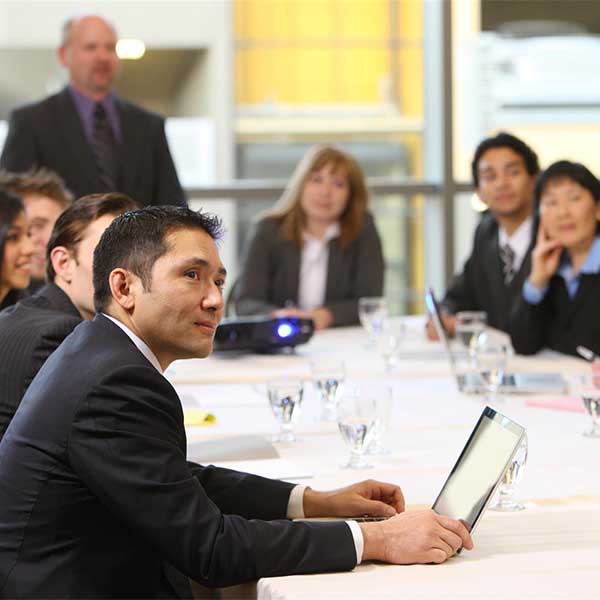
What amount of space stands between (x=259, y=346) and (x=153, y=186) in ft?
4.39

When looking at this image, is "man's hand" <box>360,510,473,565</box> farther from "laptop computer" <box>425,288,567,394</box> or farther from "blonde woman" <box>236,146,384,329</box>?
"blonde woman" <box>236,146,384,329</box>

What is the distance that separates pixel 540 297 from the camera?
151 inches

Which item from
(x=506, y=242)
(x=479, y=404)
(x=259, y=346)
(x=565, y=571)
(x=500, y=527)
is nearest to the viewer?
(x=565, y=571)

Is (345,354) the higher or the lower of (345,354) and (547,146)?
the lower

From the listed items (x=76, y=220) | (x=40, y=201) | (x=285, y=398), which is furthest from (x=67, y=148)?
(x=285, y=398)

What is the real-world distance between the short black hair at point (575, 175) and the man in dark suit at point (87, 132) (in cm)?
150

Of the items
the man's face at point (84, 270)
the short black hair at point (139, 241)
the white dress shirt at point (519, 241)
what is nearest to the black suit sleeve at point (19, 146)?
the white dress shirt at point (519, 241)

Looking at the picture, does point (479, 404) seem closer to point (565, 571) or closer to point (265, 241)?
point (565, 571)

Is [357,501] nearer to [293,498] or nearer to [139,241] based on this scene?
[293,498]

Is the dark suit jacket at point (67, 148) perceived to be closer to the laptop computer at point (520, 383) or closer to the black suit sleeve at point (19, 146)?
the black suit sleeve at point (19, 146)

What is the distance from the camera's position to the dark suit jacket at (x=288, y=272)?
A: 4648 mm

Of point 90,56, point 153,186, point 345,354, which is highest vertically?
point 90,56

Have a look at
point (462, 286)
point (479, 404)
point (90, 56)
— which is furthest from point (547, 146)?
point (479, 404)

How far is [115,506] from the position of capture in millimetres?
1560
